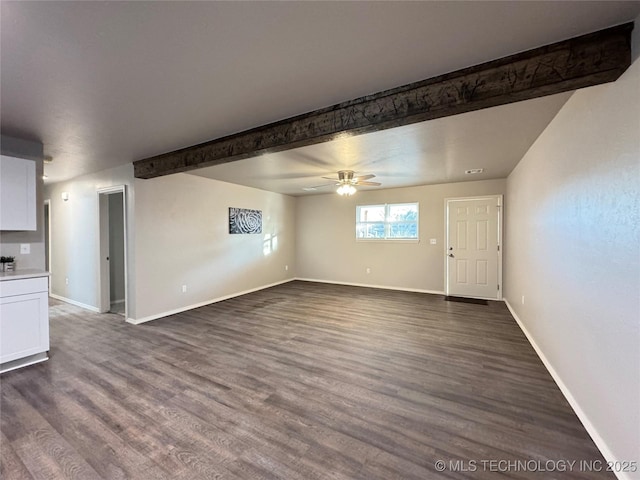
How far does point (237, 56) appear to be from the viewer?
1675 mm

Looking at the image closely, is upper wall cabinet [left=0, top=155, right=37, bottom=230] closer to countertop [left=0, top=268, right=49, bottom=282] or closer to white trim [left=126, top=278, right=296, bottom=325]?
countertop [left=0, top=268, right=49, bottom=282]

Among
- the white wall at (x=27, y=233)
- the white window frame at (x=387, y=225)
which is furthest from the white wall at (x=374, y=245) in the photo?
the white wall at (x=27, y=233)

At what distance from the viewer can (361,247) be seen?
23.0ft

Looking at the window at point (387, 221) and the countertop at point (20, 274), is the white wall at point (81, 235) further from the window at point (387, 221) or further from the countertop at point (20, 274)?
the window at point (387, 221)

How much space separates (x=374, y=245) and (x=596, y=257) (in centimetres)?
504

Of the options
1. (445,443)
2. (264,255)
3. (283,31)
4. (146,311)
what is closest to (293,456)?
(445,443)

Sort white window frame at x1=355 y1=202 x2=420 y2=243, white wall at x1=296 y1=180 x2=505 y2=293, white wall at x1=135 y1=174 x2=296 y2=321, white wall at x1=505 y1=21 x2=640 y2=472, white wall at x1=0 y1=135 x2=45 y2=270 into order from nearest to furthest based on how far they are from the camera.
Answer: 1. white wall at x1=505 y1=21 x2=640 y2=472
2. white wall at x1=0 y1=135 x2=45 y2=270
3. white wall at x1=135 y1=174 x2=296 y2=321
4. white wall at x1=296 y1=180 x2=505 y2=293
5. white window frame at x1=355 y1=202 x2=420 y2=243

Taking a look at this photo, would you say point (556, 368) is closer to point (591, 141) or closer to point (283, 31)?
point (591, 141)

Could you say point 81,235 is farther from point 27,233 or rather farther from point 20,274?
point 20,274

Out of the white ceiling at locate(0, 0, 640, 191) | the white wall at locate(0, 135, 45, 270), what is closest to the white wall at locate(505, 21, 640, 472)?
the white ceiling at locate(0, 0, 640, 191)

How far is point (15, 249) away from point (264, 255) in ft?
13.9

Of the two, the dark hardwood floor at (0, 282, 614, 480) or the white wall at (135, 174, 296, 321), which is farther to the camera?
the white wall at (135, 174, 296, 321)

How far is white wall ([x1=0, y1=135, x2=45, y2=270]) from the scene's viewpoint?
304cm

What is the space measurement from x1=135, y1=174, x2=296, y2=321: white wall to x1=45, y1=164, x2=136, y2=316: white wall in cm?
20
